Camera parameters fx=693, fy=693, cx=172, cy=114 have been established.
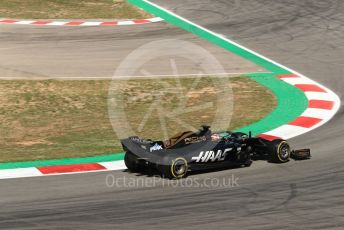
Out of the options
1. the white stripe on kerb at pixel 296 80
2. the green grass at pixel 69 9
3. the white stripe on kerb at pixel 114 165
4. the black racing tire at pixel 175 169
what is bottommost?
the white stripe on kerb at pixel 114 165

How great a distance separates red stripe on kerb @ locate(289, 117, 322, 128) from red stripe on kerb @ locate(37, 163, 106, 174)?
16.2ft

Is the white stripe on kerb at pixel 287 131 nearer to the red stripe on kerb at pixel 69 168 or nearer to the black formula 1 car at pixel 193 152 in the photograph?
the black formula 1 car at pixel 193 152

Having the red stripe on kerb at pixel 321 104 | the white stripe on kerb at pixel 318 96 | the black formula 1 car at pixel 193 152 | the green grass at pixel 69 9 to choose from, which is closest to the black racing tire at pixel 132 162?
the black formula 1 car at pixel 193 152

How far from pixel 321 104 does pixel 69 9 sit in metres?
14.4

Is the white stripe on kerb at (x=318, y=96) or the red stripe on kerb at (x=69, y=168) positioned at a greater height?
the white stripe on kerb at (x=318, y=96)

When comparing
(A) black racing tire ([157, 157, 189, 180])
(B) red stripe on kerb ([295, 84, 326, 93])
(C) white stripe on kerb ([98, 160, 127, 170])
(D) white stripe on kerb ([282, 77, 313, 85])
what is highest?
(D) white stripe on kerb ([282, 77, 313, 85])

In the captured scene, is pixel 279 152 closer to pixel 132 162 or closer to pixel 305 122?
pixel 132 162

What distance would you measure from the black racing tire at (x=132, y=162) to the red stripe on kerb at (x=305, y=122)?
15.4 ft

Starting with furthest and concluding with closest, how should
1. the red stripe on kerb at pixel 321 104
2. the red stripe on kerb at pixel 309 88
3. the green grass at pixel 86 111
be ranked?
1. the red stripe on kerb at pixel 309 88
2. the red stripe on kerb at pixel 321 104
3. the green grass at pixel 86 111

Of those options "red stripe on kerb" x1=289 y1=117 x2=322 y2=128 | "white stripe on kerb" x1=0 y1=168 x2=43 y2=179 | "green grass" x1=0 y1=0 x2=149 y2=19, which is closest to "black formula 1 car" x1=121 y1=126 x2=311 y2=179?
"white stripe on kerb" x1=0 y1=168 x2=43 y2=179

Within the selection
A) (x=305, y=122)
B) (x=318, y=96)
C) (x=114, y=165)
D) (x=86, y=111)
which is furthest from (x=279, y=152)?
(x=86, y=111)

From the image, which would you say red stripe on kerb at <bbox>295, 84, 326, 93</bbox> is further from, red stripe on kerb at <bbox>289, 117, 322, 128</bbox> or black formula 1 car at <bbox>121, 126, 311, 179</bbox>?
black formula 1 car at <bbox>121, 126, 311, 179</bbox>

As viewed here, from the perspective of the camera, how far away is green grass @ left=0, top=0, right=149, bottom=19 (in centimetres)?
2717

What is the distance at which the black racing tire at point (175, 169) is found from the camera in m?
11.5
